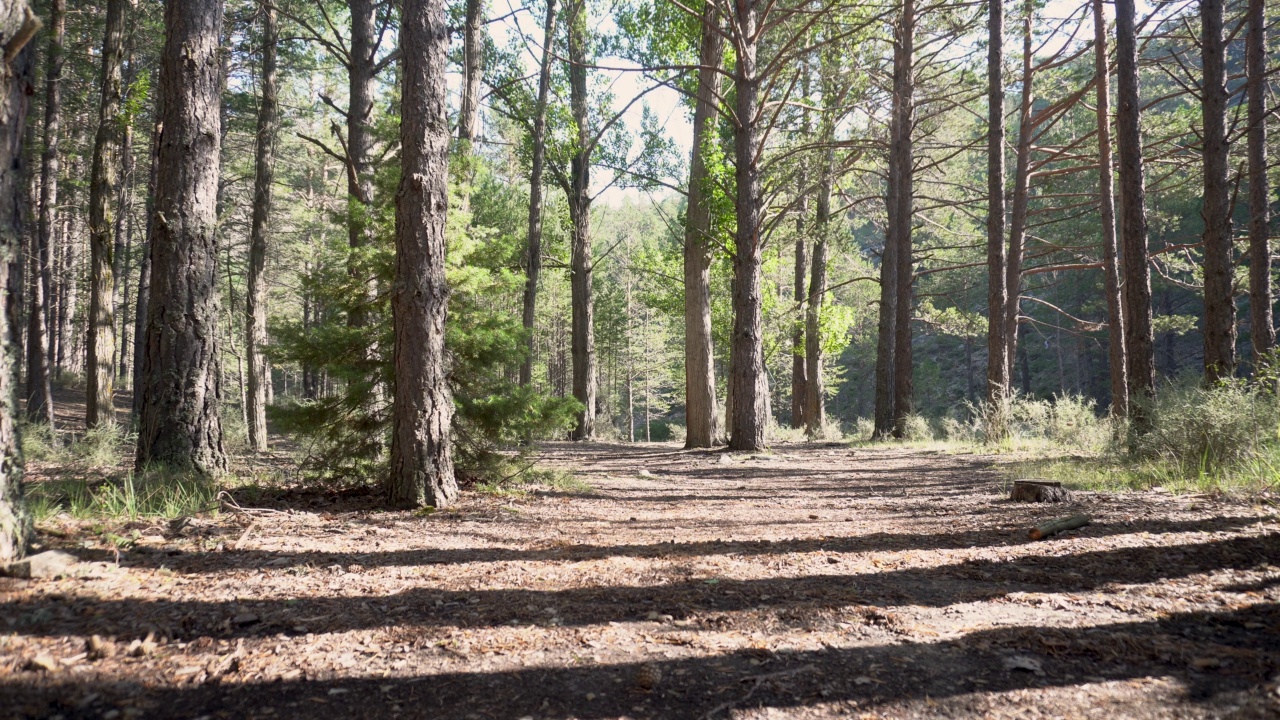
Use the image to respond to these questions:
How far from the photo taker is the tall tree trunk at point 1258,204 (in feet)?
33.0

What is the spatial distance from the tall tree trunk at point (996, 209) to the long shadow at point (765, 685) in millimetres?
11361

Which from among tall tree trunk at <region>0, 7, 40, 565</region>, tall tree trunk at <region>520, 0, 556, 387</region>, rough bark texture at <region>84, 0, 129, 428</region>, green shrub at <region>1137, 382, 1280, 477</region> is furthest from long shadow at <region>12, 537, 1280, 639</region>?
tall tree trunk at <region>520, 0, 556, 387</region>

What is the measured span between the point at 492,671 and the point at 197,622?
1.38 meters

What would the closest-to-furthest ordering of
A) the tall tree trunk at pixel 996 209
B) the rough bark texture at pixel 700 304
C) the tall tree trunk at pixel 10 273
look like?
the tall tree trunk at pixel 10 273 < the tall tree trunk at pixel 996 209 < the rough bark texture at pixel 700 304

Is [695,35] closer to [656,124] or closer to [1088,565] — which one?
[656,124]

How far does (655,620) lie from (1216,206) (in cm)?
965

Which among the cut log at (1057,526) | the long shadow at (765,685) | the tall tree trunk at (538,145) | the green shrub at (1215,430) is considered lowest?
the long shadow at (765,685)

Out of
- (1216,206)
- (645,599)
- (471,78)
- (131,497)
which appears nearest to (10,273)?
(131,497)

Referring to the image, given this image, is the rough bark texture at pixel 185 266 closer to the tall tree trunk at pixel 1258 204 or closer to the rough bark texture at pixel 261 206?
the rough bark texture at pixel 261 206

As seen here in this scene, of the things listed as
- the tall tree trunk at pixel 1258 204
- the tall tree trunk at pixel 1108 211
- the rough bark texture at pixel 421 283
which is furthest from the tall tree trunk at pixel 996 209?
the rough bark texture at pixel 421 283

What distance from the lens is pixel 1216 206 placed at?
27.6 ft

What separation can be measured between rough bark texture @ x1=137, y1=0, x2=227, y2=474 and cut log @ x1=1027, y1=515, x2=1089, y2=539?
6.88 metres

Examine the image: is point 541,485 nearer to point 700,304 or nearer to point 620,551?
point 620,551

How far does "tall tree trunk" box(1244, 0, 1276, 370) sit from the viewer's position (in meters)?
10.1
